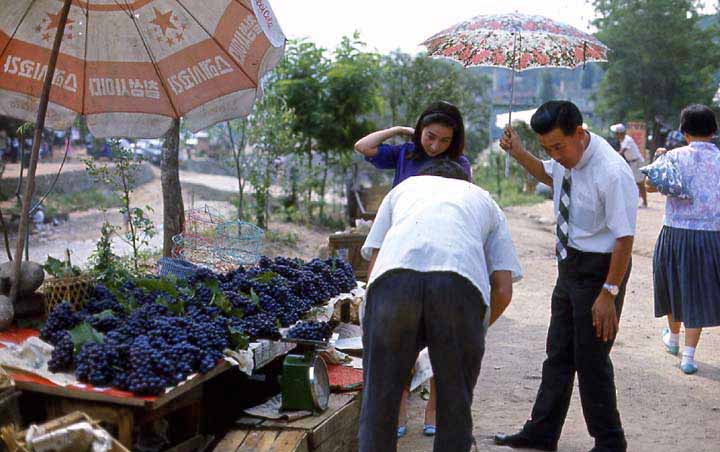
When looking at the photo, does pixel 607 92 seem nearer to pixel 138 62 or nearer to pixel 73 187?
pixel 73 187

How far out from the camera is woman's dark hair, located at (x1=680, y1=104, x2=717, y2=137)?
5.77 metres

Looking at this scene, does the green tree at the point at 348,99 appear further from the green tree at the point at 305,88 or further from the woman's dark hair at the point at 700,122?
the woman's dark hair at the point at 700,122

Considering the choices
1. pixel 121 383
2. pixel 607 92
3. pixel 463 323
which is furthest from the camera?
pixel 607 92

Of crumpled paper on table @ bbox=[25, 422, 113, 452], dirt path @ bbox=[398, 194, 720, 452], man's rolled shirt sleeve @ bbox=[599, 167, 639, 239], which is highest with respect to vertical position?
man's rolled shirt sleeve @ bbox=[599, 167, 639, 239]

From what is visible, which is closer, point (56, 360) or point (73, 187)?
point (56, 360)

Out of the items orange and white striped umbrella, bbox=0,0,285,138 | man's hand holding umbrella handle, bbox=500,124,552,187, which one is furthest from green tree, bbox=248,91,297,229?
man's hand holding umbrella handle, bbox=500,124,552,187

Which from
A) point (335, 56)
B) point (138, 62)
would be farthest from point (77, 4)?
point (335, 56)

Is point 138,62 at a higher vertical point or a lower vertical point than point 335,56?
lower

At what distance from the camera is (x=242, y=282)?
491 centimetres

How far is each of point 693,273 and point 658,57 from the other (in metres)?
26.8

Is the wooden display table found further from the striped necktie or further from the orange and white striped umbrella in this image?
the orange and white striped umbrella

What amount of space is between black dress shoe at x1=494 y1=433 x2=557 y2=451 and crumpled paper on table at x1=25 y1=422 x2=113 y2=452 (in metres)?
2.43

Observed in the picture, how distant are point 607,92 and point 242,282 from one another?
99.5ft

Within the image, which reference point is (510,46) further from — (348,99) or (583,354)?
(348,99)
